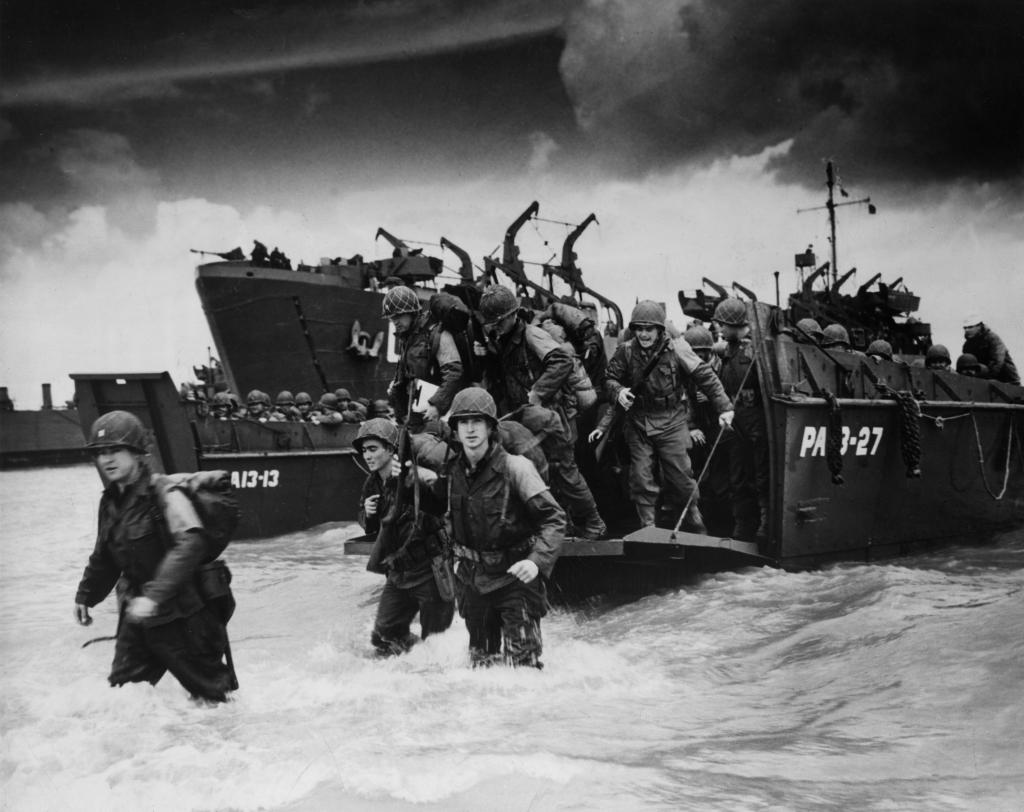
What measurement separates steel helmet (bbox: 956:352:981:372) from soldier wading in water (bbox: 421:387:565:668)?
6.71 meters

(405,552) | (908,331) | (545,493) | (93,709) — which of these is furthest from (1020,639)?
(908,331)

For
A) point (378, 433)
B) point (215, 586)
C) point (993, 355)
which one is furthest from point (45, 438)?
point (215, 586)

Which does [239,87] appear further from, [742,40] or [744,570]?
[744,570]

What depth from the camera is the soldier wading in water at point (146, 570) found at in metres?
3.83

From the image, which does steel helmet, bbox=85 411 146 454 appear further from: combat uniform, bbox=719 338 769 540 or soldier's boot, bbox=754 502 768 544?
soldier's boot, bbox=754 502 768 544

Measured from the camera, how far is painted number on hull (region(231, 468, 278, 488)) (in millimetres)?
11172

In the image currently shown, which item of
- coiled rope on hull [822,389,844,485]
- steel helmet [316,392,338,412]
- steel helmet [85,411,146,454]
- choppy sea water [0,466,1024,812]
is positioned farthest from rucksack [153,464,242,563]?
steel helmet [316,392,338,412]

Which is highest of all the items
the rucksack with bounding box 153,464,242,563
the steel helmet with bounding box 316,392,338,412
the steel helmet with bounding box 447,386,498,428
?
the steel helmet with bounding box 316,392,338,412

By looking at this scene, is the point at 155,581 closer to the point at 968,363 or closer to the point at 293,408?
the point at 968,363

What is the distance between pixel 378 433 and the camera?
542 centimetres

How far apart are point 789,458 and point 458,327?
2.63 m

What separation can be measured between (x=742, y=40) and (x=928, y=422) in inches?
141

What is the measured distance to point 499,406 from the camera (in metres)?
7.20

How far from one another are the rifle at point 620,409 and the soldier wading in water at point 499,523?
2495 millimetres
